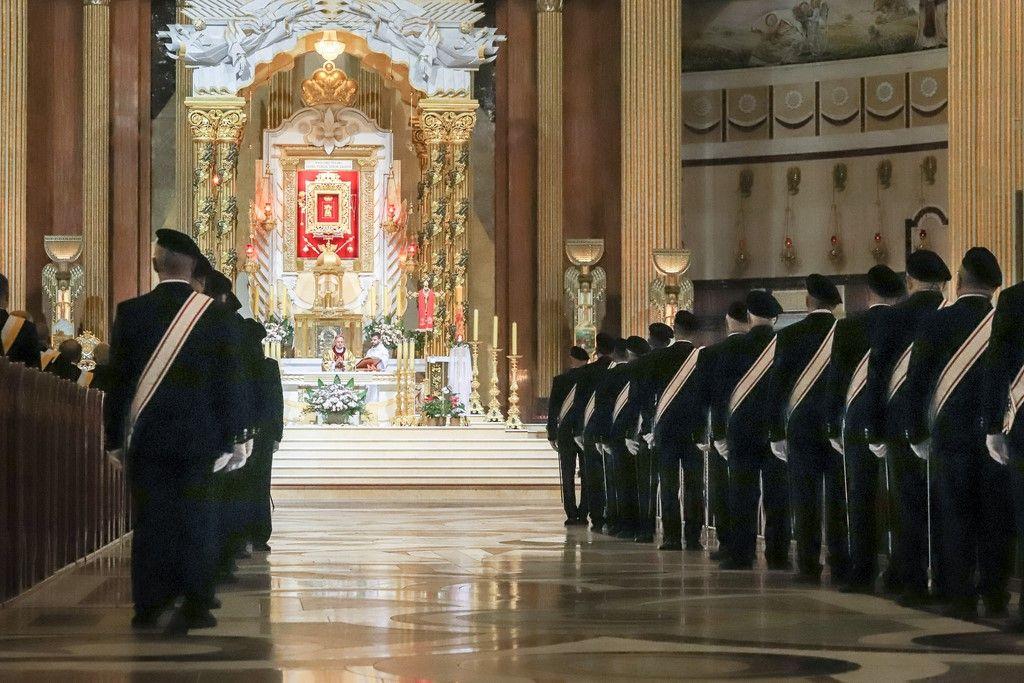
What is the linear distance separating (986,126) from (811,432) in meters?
5.30

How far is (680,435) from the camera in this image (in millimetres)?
11977

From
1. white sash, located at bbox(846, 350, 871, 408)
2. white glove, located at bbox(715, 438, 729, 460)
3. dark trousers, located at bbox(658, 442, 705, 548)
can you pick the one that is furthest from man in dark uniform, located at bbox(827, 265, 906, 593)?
dark trousers, located at bbox(658, 442, 705, 548)

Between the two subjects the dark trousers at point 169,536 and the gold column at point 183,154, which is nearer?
the dark trousers at point 169,536

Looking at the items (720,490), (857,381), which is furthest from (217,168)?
(857,381)

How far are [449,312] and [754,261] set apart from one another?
20.0 ft

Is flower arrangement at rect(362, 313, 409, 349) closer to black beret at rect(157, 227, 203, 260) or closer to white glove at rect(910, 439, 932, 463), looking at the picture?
white glove at rect(910, 439, 932, 463)

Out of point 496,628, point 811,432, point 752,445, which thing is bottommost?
point 496,628

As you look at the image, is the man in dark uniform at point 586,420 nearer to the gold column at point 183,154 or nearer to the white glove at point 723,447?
the white glove at point 723,447

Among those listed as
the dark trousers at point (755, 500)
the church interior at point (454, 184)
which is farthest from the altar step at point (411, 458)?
the dark trousers at point (755, 500)

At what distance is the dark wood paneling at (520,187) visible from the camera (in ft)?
85.3

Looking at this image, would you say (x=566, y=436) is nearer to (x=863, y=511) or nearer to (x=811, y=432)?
(x=811, y=432)

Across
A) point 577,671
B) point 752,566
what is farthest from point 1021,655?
point 752,566

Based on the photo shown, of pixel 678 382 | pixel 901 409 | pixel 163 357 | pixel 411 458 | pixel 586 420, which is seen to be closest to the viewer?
pixel 163 357

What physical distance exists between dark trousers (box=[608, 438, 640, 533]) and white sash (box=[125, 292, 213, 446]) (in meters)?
6.59
